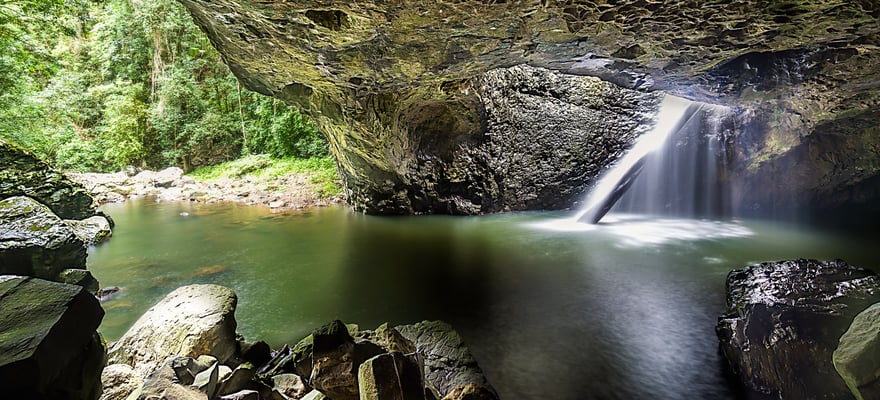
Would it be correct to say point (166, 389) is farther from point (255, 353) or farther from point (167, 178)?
point (167, 178)

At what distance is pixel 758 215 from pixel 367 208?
9046mm

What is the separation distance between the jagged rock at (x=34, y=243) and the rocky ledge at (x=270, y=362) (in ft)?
5.87

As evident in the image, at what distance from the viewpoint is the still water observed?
254 centimetres

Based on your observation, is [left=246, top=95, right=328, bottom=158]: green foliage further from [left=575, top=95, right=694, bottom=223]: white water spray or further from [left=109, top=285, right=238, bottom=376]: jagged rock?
[left=109, top=285, right=238, bottom=376]: jagged rock

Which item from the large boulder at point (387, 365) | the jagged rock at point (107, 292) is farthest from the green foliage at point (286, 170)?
the large boulder at point (387, 365)

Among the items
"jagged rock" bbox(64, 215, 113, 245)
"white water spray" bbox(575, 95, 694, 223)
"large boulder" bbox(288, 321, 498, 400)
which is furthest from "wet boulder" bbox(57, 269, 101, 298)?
"white water spray" bbox(575, 95, 694, 223)

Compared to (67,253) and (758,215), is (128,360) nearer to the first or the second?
(67,253)

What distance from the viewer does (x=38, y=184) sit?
18.1 ft

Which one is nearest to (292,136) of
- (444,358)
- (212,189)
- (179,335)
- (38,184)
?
(212,189)

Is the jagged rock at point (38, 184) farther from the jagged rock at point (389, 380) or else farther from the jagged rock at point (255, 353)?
the jagged rock at point (389, 380)

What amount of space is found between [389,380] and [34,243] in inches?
152

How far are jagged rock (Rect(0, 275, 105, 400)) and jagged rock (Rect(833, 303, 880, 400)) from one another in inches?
107

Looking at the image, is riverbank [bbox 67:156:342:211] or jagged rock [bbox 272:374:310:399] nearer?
jagged rock [bbox 272:374:310:399]

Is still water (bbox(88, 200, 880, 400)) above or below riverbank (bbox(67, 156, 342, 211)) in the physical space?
below
